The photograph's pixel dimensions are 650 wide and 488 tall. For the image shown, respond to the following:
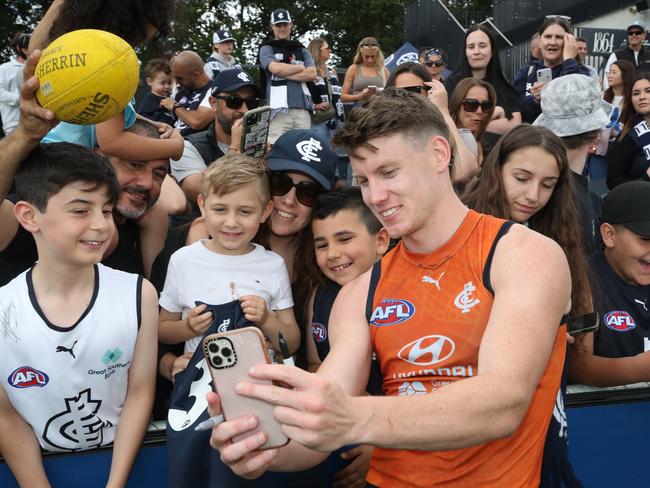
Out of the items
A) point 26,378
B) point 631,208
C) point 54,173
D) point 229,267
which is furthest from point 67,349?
point 631,208

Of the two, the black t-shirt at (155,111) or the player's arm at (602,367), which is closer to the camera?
the player's arm at (602,367)

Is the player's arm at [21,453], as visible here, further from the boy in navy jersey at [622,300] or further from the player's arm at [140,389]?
the boy in navy jersey at [622,300]

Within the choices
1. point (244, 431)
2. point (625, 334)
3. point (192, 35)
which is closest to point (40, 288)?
point (244, 431)

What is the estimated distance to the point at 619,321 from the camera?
138 inches

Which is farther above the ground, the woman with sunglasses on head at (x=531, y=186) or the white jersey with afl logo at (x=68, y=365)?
the woman with sunglasses on head at (x=531, y=186)

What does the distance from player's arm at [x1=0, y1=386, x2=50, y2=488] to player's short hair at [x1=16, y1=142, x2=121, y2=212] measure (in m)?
0.74

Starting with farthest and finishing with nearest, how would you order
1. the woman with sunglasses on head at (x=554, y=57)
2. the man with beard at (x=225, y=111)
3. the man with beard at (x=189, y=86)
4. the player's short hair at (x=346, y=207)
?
the man with beard at (x=189, y=86)
the woman with sunglasses on head at (x=554, y=57)
the man with beard at (x=225, y=111)
the player's short hair at (x=346, y=207)

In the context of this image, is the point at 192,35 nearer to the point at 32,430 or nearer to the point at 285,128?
the point at 285,128

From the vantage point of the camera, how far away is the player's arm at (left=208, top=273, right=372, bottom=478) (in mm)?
1639

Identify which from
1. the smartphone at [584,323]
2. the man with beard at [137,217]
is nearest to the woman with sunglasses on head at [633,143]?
the smartphone at [584,323]

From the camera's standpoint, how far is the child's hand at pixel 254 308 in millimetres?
2996

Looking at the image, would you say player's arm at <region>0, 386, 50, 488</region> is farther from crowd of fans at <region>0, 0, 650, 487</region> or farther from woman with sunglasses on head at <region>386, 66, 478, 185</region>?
woman with sunglasses on head at <region>386, 66, 478, 185</region>

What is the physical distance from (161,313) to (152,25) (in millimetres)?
1387

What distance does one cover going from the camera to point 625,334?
3.48 meters
